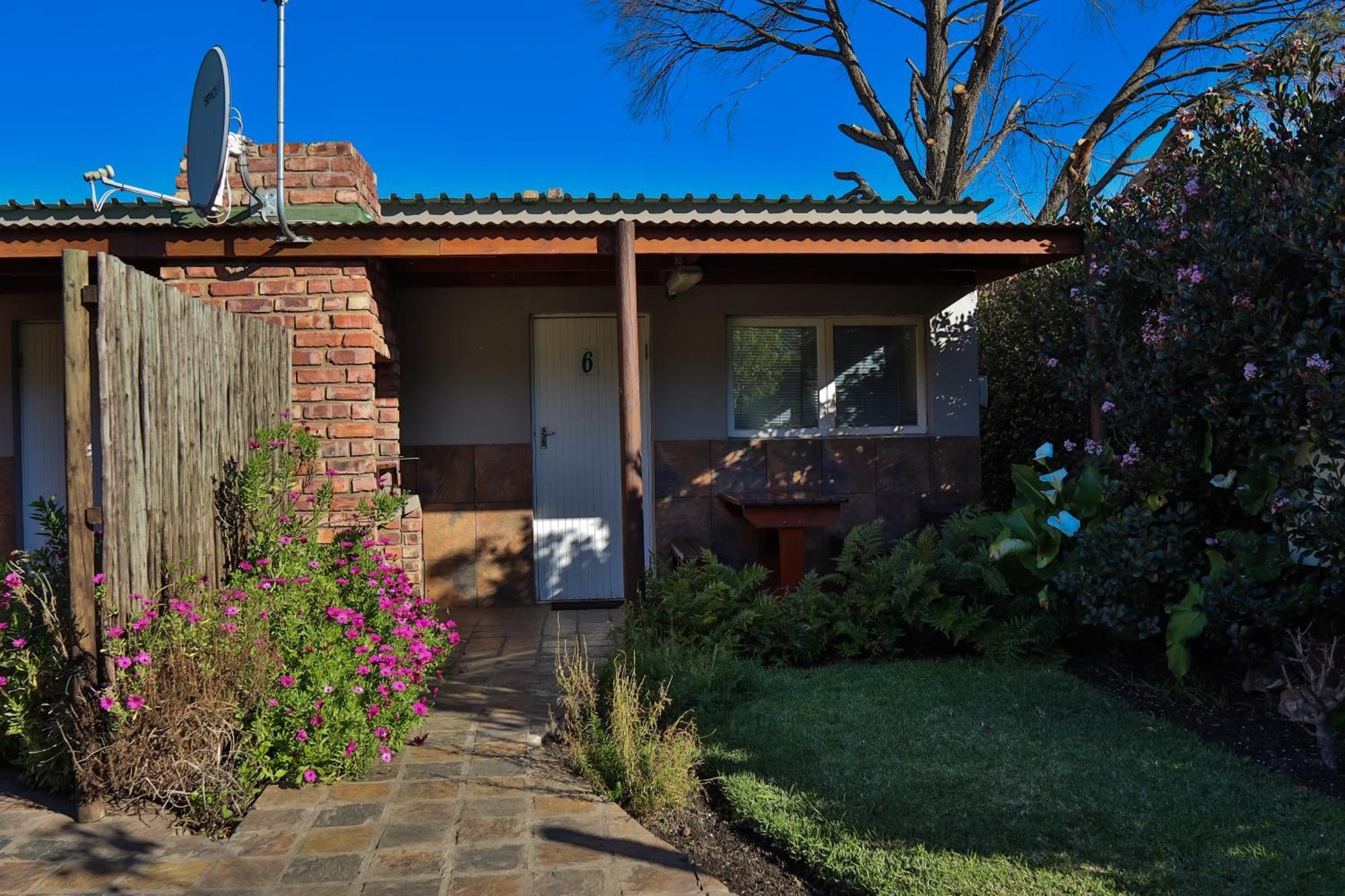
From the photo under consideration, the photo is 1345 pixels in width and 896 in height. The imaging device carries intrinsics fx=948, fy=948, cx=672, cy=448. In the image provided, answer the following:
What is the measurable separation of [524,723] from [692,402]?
353 centimetres

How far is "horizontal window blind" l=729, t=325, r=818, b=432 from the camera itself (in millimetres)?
7527

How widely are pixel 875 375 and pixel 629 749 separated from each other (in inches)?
188

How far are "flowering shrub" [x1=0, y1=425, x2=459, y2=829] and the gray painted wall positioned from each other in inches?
121

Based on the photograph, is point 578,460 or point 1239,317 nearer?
point 1239,317

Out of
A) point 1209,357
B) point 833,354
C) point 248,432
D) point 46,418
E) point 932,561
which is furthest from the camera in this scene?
point 833,354

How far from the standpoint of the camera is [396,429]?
6254 mm

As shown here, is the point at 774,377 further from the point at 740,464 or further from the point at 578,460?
the point at 578,460

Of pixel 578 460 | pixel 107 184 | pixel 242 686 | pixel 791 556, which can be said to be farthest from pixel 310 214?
pixel 791 556

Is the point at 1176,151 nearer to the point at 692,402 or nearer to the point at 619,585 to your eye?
the point at 692,402

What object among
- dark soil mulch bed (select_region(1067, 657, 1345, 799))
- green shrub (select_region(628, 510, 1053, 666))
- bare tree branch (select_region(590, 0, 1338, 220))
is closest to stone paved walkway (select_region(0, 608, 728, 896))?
green shrub (select_region(628, 510, 1053, 666))

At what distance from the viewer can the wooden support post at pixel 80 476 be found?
336 centimetres

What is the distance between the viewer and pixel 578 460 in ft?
24.4

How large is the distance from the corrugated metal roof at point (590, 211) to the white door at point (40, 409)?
1.55 metres

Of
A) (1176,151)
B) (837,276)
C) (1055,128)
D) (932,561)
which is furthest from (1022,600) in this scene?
(1055,128)
